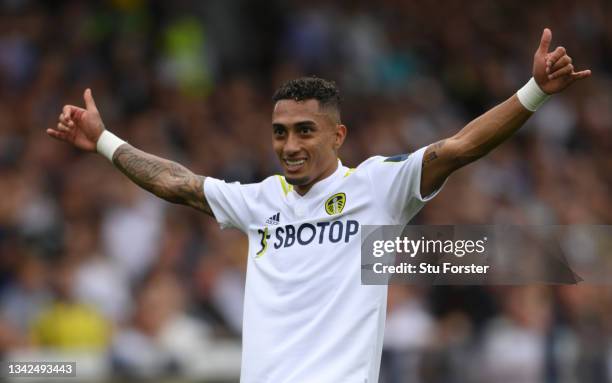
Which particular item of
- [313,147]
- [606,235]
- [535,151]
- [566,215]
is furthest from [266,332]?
[535,151]

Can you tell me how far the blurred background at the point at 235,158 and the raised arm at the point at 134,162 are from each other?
10.9 ft

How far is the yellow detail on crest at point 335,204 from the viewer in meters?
5.86

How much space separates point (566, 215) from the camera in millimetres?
13305

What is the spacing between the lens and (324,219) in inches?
230

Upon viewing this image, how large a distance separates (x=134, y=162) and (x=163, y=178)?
0.22m

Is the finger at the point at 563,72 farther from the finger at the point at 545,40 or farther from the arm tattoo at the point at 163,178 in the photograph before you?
the arm tattoo at the point at 163,178

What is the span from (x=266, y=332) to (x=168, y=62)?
28.3 feet

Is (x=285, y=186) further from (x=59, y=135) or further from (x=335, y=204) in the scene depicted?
(x=59, y=135)

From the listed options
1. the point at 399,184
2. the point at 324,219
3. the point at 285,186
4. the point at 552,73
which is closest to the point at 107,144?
the point at 285,186

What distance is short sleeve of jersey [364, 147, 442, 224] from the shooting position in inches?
222

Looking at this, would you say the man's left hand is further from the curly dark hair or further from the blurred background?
the blurred background

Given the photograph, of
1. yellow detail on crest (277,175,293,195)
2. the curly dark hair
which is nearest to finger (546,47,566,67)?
the curly dark hair

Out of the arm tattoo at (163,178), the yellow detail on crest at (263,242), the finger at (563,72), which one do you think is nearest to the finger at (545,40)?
the finger at (563,72)

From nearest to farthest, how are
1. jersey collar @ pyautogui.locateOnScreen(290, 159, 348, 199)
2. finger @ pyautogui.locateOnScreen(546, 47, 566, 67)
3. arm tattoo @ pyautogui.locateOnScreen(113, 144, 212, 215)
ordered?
finger @ pyautogui.locateOnScreen(546, 47, 566, 67), jersey collar @ pyautogui.locateOnScreen(290, 159, 348, 199), arm tattoo @ pyautogui.locateOnScreen(113, 144, 212, 215)
